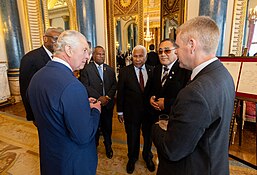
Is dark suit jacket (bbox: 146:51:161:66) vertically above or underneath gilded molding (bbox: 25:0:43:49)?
underneath

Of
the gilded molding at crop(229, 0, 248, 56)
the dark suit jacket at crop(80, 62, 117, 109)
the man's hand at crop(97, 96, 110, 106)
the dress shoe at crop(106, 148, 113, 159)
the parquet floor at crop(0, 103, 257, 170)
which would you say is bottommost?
the parquet floor at crop(0, 103, 257, 170)

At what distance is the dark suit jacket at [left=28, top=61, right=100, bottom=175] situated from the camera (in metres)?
1.04

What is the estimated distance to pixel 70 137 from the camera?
3.80 ft

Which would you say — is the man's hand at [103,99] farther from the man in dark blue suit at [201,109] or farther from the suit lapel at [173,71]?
the man in dark blue suit at [201,109]

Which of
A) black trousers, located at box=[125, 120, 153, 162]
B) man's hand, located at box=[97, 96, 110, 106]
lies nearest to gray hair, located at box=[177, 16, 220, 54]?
black trousers, located at box=[125, 120, 153, 162]

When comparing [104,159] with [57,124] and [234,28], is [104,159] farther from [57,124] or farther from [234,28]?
[234,28]

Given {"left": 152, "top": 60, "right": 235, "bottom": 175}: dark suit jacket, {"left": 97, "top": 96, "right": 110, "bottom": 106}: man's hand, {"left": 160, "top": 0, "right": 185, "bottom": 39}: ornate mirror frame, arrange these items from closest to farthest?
{"left": 152, "top": 60, "right": 235, "bottom": 175}: dark suit jacket < {"left": 97, "top": 96, "right": 110, "bottom": 106}: man's hand < {"left": 160, "top": 0, "right": 185, "bottom": 39}: ornate mirror frame

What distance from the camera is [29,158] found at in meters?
2.71

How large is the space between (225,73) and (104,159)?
7.46 ft

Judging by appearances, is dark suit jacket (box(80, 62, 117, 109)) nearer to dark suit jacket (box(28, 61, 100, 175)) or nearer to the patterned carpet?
the patterned carpet

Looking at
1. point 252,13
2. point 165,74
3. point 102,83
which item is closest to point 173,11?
point 252,13

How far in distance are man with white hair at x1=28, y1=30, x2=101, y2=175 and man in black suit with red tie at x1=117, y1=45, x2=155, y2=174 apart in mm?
1008

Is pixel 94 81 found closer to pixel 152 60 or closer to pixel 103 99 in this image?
pixel 103 99

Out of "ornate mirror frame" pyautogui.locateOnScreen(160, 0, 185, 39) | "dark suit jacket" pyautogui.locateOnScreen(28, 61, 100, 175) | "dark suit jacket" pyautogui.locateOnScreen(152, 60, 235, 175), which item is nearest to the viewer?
"dark suit jacket" pyautogui.locateOnScreen(152, 60, 235, 175)
